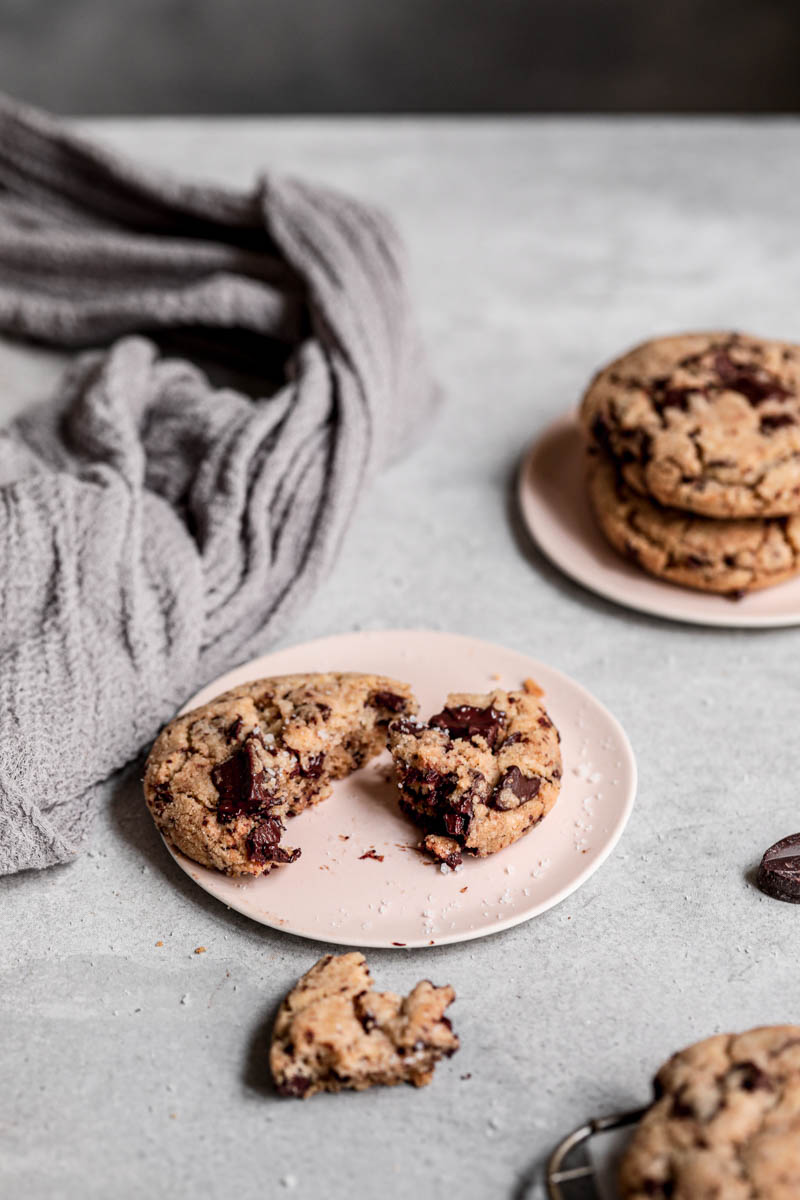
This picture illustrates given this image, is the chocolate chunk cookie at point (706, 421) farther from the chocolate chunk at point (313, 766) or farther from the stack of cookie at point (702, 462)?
the chocolate chunk at point (313, 766)

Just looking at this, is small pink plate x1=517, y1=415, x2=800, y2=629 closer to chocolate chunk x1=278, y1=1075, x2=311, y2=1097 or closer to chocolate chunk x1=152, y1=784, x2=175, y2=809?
chocolate chunk x1=152, y1=784, x2=175, y2=809

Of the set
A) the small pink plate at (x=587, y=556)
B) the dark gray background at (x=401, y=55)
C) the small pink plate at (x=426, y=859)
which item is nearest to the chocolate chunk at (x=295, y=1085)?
the small pink plate at (x=426, y=859)

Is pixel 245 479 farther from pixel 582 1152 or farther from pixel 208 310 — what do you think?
pixel 582 1152

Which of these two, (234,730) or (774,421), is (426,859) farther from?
(774,421)

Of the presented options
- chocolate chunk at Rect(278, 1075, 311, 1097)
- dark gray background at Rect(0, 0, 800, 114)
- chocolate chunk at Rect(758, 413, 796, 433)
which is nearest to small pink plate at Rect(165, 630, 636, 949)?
chocolate chunk at Rect(278, 1075, 311, 1097)

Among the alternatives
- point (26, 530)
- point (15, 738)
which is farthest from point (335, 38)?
point (15, 738)
